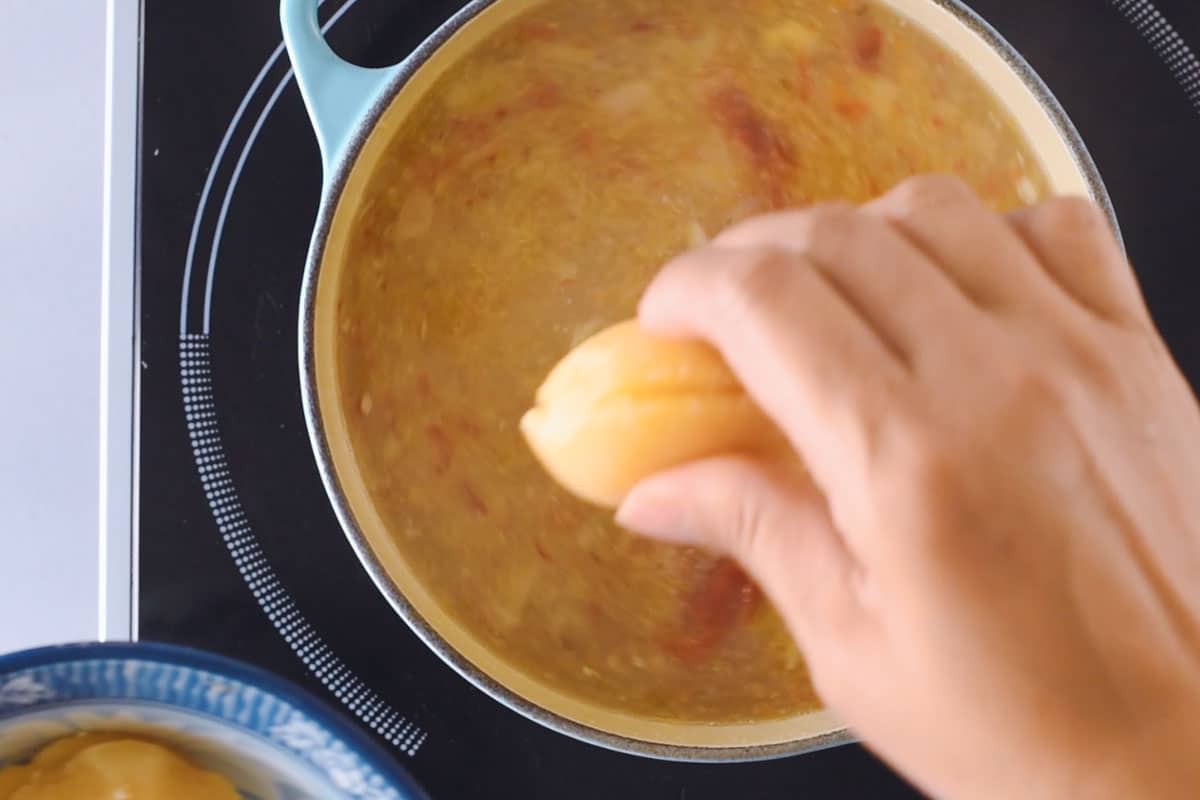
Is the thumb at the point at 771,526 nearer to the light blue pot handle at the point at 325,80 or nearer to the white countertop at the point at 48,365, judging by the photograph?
the light blue pot handle at the point at 325,80

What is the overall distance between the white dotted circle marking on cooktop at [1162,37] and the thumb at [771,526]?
0.45 metres

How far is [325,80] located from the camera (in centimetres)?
66

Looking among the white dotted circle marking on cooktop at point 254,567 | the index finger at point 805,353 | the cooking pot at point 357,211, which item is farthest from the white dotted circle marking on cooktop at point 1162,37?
the white dotted circle marking on cooktop at point 254,567

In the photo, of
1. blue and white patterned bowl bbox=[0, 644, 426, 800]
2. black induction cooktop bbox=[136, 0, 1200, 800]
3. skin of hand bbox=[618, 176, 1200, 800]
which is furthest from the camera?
black induction cooktop bbox=[136, 0, 1200, 800]

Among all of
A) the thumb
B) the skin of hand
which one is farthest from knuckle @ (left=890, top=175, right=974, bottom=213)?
the thumb

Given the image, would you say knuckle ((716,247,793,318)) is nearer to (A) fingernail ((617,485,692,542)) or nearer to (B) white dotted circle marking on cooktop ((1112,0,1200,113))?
(A) fingernail ((617,485,692,542))

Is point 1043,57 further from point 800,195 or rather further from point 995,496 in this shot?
point 995,496

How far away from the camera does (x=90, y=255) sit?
30.6 inches

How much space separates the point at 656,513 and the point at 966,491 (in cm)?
15

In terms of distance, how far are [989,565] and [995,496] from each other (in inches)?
1.2

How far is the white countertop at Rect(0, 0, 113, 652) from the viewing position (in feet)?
2.53

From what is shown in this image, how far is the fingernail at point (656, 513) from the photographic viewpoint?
55 centimetres

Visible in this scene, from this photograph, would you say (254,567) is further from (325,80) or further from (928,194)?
(928,194)

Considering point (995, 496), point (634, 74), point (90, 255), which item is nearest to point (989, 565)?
point (995, 496)
